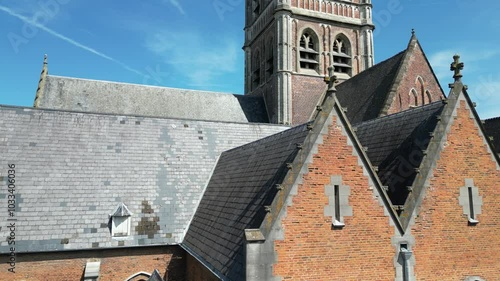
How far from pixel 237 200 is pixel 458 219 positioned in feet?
18.8

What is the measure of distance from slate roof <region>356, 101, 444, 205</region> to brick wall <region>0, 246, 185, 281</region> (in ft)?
23.6

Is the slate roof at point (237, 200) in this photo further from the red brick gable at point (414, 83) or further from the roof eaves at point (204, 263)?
the red brick gable at point (414, 83)

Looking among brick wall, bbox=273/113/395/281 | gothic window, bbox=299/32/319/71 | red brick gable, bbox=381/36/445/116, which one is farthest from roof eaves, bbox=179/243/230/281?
gothic window, bbox=299/32/319/71

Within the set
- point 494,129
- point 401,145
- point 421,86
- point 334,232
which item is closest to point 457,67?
point 401,145

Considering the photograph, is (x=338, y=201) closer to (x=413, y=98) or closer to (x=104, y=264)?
(x=104, y=264)

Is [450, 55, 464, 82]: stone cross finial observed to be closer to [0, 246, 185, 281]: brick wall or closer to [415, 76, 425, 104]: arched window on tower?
[0, 246, 185, 281]: brick wall

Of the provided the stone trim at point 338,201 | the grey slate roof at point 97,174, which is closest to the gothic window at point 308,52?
the grey slate roof at point 97,174

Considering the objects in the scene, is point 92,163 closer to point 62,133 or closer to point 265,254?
point 62,133

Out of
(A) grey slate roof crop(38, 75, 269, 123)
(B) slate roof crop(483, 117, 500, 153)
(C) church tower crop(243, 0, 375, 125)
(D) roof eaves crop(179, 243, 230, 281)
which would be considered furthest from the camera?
(C) church tower crop(243, 0, 375, 125)

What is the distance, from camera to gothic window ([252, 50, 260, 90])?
3539cm

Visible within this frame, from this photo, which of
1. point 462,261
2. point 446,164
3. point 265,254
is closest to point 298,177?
point 265,254

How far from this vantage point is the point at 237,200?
1043cm

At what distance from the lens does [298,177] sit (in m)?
8.03

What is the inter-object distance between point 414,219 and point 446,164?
5.44 feet
